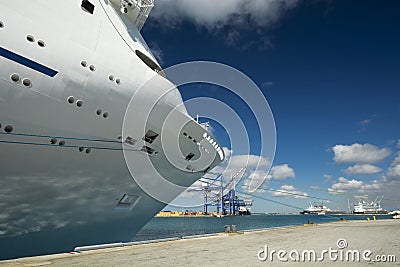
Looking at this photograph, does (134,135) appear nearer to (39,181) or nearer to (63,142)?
(63,142)

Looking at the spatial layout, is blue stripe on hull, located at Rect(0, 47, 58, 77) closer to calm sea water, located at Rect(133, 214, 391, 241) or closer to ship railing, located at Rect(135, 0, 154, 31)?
ship railing, located at Rect(135, 0, 154, 31)

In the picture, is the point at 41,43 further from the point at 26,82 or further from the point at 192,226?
the point at 192,226

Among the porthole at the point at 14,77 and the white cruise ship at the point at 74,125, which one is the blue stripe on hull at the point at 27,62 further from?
the porthole at the point at 14,77

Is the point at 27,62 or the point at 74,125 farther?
the point at 74,125

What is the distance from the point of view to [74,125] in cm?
691

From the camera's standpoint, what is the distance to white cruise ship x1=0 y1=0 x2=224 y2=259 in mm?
5914

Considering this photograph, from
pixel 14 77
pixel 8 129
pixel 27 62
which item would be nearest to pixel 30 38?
pixel 27 62

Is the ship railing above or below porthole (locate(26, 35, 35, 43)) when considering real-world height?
above

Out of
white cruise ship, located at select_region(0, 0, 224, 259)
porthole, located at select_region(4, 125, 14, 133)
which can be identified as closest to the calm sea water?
white cruise ship, located at select_region(0, 0, 224, 259)

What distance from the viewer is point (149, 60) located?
32.2ft

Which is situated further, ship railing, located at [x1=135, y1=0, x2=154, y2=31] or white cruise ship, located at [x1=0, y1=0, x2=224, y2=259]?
ship railing, located at [x1=135, y1=0, x2=154, y2=31]

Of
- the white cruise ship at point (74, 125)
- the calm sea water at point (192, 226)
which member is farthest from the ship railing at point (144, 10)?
the calm sea water at point (192, 226)

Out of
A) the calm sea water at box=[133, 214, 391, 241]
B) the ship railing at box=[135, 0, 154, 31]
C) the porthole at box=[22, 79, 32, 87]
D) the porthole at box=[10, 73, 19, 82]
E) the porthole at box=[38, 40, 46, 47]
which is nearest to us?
the porthole at box=[10, 73, 19, 82]

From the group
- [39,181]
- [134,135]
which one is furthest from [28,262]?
[134,135]
